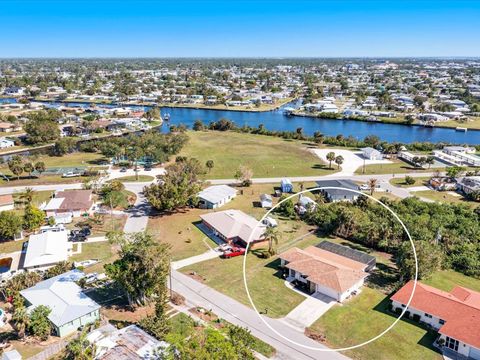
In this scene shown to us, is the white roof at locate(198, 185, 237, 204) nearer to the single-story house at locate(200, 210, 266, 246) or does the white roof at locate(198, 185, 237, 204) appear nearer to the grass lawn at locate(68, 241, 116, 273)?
the single-story house at locate(200, 210, 266, 246)

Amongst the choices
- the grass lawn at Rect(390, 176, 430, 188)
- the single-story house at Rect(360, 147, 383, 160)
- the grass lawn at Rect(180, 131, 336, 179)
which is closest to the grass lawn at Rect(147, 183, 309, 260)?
the grass lawn at Rect(180, 131, 336, 179)

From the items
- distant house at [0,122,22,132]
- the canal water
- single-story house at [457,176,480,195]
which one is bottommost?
the canal water

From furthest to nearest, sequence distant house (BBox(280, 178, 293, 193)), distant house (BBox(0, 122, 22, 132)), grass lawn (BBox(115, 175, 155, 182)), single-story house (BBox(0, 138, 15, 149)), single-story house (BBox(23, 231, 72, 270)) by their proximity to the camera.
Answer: distant house (BBox(0, 122, 22, 132)) → single-story house (BBox(0, 138, 15, 149)) → grass lawn (BBox(115, 175, 155, 182)) → distant house (BBox(280, 178, 293, 193)) → single-story house (BBox(23, 231, 72, 270))

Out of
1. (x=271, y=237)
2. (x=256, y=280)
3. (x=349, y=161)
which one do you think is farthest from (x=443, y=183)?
(x=256, y=280)

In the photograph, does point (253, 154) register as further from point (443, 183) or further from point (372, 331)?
point (372, 331)

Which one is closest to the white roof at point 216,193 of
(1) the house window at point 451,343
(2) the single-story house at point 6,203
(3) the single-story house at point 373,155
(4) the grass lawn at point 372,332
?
(2) the single-story house at point 6,203

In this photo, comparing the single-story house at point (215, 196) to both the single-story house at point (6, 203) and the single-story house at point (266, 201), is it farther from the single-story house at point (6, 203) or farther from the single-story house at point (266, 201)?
the single-story house at point (6, 203)

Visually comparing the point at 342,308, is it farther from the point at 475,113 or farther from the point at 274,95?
the point at 274,95
